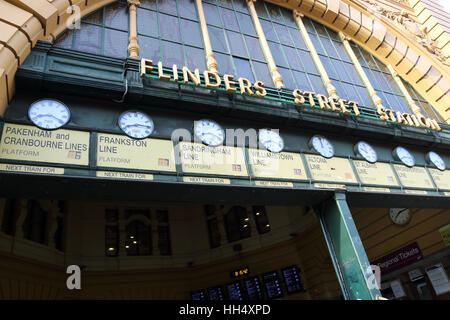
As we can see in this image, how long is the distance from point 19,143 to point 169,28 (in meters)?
7.18

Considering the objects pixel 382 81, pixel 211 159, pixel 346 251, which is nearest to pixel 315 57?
pixel 382 81

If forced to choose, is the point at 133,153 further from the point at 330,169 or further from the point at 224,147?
the point at 330,169

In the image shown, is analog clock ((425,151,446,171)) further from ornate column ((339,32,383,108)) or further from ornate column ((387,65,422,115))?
ornate column ((339,32,383,108))

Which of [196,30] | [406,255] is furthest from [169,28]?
[406,255]

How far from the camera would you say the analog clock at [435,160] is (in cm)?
1396

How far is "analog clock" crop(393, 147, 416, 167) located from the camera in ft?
43.4

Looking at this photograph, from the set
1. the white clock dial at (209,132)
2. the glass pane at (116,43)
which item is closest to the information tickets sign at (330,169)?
the white clock dial at (209,132)

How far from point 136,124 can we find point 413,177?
10209 millimetres

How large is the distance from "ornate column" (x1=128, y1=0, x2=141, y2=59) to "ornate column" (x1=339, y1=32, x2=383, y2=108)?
982 centimetres

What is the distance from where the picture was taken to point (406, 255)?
17031mm

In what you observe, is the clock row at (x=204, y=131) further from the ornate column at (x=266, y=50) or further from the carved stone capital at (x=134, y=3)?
the carved stone capital at (x=134, y=3)

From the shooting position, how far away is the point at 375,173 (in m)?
12.1

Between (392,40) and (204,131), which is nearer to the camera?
(204,131)

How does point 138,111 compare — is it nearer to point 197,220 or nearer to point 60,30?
point 60,30
